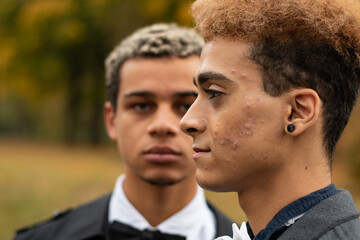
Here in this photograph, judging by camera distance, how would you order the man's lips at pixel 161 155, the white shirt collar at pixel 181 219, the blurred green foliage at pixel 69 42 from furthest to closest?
1. the blurred green foliage at pixel 69 42
2. the white shirt collar at pixel 181 219
3. the man's lips at pixel 161 155

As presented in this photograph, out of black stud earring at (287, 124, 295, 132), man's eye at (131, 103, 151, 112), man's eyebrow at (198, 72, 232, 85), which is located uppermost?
man's eyebrow at (198, 72, 232, 85)

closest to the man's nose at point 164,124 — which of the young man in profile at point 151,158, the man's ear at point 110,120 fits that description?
the young man in profile at point 151,158

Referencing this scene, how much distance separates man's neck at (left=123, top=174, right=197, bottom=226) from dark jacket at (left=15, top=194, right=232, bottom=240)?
12.8 inches

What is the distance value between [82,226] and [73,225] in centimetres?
12

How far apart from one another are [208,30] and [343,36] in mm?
652

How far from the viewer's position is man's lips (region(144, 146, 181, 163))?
12.9 ft

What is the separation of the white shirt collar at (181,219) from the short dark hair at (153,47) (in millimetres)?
902

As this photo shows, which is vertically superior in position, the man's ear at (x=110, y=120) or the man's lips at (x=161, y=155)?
the man's ear at (x=110, y=120)

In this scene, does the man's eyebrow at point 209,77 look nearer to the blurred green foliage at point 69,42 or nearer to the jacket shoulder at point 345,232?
the jacket shoulder at point 345,232

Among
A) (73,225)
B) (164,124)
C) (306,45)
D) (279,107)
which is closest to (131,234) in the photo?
(73,225)

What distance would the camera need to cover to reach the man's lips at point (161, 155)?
395 centimetres

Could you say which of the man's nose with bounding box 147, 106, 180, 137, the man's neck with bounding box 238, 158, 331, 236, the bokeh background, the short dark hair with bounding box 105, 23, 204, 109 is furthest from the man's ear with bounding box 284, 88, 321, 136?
the bokeh background

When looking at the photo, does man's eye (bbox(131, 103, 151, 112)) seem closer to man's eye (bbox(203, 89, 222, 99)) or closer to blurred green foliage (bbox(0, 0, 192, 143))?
man's eye (bbox(203, 89, 222, 99))

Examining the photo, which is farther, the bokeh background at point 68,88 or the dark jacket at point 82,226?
the bokeh background at point 68,88
